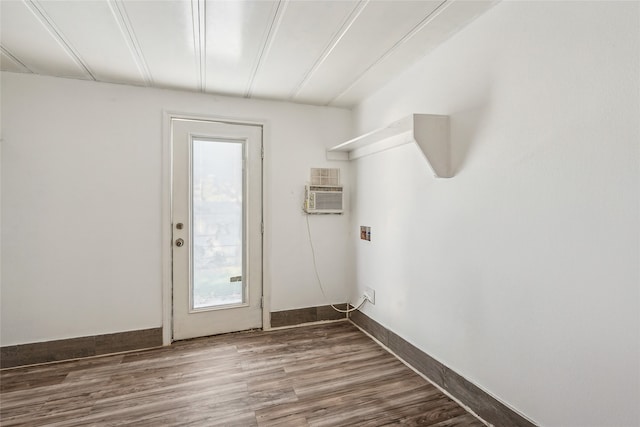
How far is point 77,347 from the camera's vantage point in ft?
7.95

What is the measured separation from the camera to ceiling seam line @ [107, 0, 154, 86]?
5.17 feet

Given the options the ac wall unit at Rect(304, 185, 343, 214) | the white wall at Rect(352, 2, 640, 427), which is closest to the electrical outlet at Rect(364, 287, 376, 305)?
the white wall at Rect(352, 2, 640, 427)

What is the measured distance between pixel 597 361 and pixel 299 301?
7.51 feet

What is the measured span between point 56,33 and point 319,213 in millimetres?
2275

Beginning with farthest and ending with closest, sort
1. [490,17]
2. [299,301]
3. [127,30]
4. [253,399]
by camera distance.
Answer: [299,301]
[253,399]
[127,30]
[490,17]

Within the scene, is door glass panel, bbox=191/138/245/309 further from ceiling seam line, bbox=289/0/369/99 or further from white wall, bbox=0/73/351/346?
ceiling seam line, bbox=289/0/369/99

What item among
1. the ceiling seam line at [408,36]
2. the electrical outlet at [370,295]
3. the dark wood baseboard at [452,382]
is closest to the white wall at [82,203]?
the ceiling seam line at [408,36]

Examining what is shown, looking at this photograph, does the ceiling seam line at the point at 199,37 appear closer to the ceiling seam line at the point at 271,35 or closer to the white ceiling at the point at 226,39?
the white ceiling at the point at 226,39

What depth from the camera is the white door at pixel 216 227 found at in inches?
107

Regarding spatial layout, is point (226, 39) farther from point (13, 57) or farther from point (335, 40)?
point (13, 57)

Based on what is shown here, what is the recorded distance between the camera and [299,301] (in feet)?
10.1

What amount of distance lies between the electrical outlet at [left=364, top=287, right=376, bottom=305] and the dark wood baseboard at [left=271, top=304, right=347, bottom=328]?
1.33 ft

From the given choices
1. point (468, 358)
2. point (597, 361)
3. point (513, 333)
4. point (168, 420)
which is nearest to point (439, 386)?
point (468, 358)

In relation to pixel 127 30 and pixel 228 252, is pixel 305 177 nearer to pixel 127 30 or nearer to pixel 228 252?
pixel 228 252
